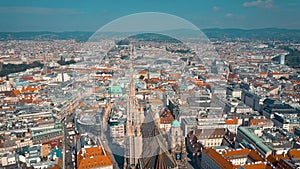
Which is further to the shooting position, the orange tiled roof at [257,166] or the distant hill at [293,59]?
the distant hill at [293,59]

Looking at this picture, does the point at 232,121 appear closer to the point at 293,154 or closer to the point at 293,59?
the point at 293,154

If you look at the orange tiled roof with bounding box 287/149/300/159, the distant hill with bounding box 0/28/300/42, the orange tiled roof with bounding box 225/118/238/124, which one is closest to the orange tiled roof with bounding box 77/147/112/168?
the orange tiled roof with bounding box 287/149/300/159

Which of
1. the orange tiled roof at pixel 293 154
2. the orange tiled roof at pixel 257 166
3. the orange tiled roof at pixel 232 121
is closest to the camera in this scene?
the orange tiled roof at pixel 257 166

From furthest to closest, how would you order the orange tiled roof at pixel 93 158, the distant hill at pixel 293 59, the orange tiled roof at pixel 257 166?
1. the distant hill at pixel 293 59
2. the orange tiled roof at pixel 93 158
3. the orange tiled roof at pixel 257 166

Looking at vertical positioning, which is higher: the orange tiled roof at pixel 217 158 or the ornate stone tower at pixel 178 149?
the ornate stone tower at pixel 178 149

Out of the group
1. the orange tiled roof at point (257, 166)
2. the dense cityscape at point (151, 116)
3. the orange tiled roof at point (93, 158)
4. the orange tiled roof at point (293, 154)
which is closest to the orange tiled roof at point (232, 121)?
the dense cityscape at point (151, 116)

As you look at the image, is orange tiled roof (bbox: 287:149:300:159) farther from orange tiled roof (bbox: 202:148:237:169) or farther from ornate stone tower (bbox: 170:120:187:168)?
ornate stone tower (bbox: 170:120:187:168)

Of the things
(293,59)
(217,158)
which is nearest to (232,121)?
(217,158)

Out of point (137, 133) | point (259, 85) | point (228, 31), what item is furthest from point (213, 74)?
point (228, 31)

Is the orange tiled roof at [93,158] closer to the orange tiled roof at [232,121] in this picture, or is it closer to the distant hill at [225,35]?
the orange tiled roof at [232,121]

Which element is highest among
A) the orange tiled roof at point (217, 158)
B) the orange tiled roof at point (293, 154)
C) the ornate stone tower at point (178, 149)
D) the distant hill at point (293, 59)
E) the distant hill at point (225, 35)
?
the distant hill at point (225, 35)

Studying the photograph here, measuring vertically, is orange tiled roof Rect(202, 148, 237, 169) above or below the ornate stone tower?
below

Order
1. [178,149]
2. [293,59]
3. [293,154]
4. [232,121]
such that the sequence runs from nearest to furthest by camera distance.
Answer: [178,149] < [293,154] < [232,121] < [293,59]
